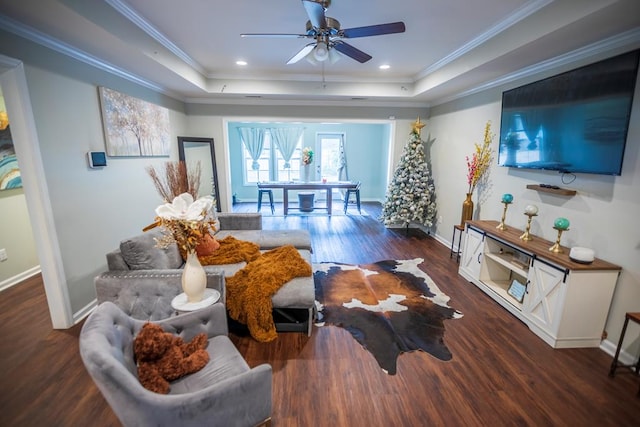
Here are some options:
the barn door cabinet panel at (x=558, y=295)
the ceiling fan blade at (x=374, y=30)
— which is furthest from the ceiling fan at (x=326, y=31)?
the barn door cabinet panel at (x=558, y=295)

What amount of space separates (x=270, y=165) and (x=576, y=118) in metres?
7.19

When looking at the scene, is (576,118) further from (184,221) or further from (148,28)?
(148,28)

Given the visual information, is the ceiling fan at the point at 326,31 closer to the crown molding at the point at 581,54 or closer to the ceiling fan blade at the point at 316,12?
the ceiling fan blade at the point at 316,12

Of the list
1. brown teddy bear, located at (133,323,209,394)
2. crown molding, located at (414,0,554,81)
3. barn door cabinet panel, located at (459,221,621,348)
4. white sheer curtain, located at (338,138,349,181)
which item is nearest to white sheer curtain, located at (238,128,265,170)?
white sheer curtain, located at (338,138,349,181)

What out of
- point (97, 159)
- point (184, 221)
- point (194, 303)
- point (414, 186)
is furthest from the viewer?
point (414, 186)

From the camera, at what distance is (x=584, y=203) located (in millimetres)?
2441

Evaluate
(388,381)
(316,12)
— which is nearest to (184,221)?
(316,12)

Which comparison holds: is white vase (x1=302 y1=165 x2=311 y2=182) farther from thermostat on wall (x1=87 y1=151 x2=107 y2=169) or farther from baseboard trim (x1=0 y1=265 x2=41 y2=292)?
baseboard trim (x1=0 y1=265 x2=41 y2=292)

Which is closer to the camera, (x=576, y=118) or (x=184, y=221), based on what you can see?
(x=184, y=221)

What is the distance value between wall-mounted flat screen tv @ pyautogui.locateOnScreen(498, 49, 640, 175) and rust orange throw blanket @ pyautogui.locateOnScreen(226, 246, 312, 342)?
8.70ft

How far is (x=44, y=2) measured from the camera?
173 cm

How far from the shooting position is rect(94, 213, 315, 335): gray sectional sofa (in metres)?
2.03

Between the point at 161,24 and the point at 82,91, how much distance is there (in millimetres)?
995

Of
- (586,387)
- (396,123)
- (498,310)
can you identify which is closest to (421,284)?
(498,310)
